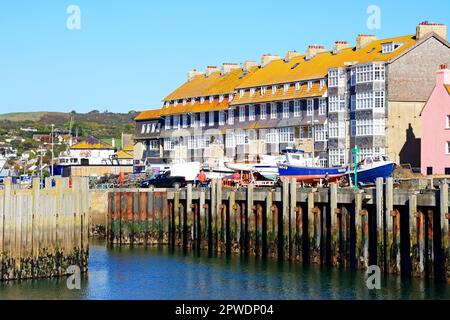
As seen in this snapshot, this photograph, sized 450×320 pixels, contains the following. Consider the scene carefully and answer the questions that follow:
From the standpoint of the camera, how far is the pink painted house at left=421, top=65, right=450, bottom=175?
83875 mm

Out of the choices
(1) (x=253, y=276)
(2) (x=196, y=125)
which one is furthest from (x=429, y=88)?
(1) (x=253, y=276)

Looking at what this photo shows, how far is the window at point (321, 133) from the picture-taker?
96.4 m

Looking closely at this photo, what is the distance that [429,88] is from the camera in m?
92.2

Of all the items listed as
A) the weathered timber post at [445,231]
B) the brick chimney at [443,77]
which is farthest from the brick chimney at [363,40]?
the weathered timber post at [445,231]

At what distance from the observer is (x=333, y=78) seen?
309 ft

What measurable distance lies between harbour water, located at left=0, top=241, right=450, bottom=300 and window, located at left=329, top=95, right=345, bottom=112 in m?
34.7

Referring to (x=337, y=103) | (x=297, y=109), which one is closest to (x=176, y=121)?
(x=297, y=109)

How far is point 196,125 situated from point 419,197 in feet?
226

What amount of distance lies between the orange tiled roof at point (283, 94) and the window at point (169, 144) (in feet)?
43.6

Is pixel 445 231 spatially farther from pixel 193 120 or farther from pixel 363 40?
pixel 193 120

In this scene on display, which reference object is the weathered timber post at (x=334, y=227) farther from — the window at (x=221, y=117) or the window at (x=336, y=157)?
the window at (x=221, y=117)

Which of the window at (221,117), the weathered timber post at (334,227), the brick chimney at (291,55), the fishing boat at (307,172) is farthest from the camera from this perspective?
the window at (221,117)
